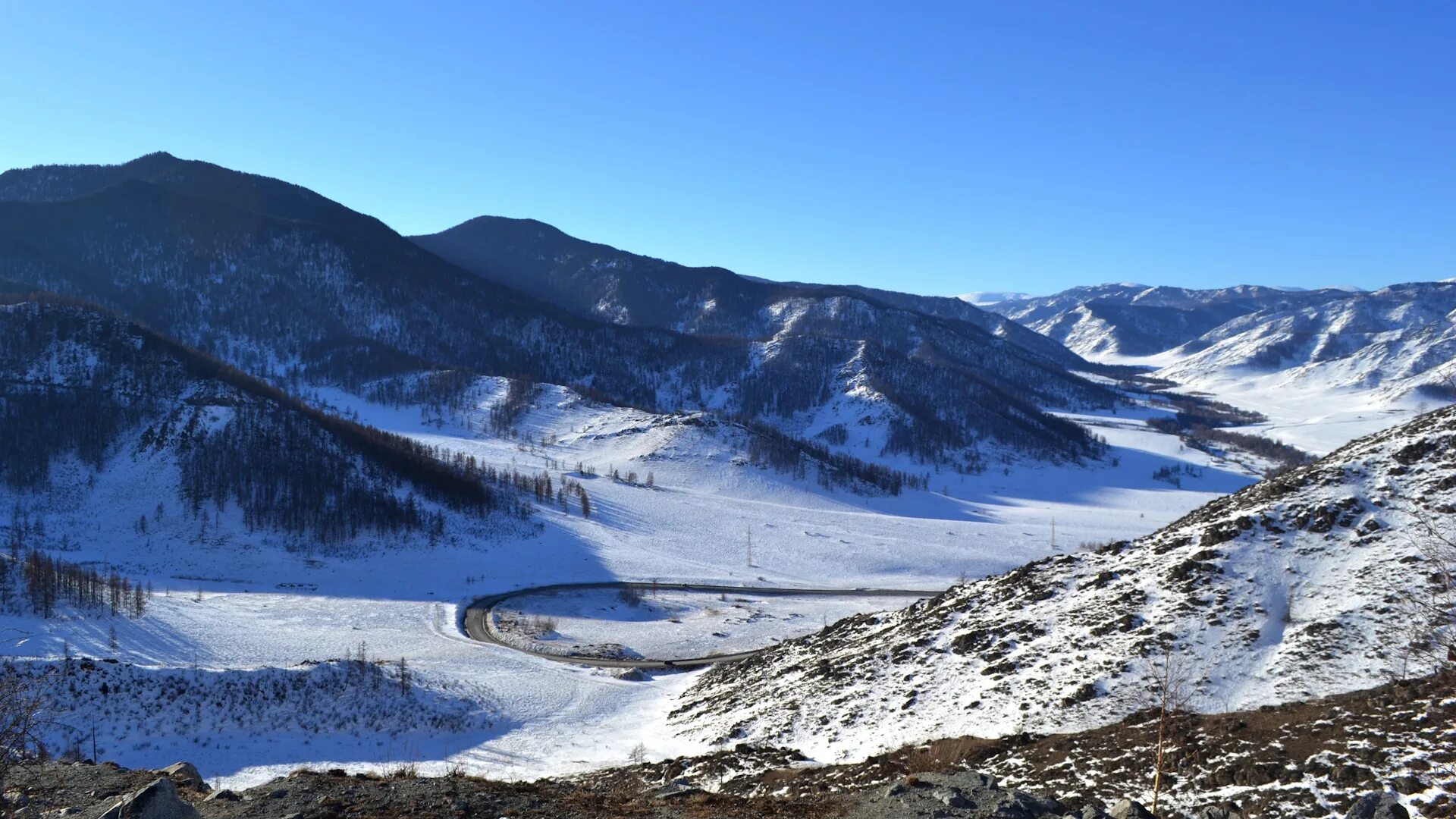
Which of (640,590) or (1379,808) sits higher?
(1379,808)

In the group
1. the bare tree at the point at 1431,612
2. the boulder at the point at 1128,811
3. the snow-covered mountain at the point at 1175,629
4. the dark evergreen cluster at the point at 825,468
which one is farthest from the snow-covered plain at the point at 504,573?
the bare tree at the point at 1431,612

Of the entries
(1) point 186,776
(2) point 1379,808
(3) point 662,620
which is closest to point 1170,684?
(2) point 1379,808

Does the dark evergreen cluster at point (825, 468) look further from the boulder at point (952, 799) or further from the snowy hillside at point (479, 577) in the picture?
the boulder at point (952, 799)

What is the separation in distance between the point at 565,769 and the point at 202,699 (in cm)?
2271

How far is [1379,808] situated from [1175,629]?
1565 centimetres

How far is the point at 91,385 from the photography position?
129m

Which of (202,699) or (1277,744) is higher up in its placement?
(1277,744)

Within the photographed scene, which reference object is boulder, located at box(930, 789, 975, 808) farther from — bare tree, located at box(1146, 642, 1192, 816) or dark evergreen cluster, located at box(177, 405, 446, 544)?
dark evergreen cluster, located at box(177, 405, 446, 544)

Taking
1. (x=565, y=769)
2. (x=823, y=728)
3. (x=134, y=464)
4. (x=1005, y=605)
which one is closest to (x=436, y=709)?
(x=565, y=769)

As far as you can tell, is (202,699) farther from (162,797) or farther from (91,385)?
(91,385)

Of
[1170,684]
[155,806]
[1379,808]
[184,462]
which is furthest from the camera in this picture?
[184,462]

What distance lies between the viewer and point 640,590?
96.2m

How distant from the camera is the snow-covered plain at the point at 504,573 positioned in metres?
42.0

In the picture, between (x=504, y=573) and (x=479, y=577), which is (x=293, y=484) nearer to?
(x=479, y=577)
